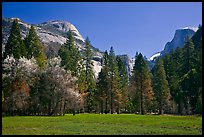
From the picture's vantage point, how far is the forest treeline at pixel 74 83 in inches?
2176

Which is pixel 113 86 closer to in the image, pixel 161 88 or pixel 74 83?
pixel 161 88

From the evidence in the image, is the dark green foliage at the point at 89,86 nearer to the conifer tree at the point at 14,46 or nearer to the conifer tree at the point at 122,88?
the conifer tree at the point at 122,88

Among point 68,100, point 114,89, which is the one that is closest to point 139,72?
point 114,89

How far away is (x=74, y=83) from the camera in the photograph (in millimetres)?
65062

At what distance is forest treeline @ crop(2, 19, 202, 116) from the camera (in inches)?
2176

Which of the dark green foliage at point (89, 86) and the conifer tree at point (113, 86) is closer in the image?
the conifer tree at point (113, 86)

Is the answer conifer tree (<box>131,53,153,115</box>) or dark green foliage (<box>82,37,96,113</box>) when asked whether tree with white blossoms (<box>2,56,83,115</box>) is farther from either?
conifer tree (<box>131,53,153,115</box>)

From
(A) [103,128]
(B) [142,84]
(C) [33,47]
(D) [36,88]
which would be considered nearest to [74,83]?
(D) [36,88]

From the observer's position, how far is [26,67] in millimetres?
56000

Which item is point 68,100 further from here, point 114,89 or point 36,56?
point 114,89

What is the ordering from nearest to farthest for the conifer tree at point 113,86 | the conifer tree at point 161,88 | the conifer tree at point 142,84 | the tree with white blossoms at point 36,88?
the tree with white blossoms at point 36,88
the conifer tree at point 142,84
the conifer tree at point 161,88
the conifer tree at point 113,86

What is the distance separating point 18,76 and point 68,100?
11.5m

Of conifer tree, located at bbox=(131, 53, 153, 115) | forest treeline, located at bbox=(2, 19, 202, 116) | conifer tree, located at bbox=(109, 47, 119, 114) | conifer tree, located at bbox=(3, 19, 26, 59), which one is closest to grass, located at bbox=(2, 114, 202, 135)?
forest treeline, located at bbox=(2, 19, 202, 116)

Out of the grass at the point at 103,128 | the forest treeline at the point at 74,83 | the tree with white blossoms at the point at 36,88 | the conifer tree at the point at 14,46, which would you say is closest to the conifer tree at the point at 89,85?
the forest treeline at the point at 74,83
